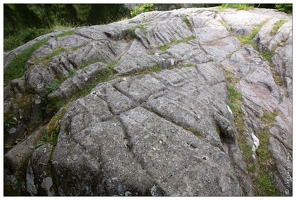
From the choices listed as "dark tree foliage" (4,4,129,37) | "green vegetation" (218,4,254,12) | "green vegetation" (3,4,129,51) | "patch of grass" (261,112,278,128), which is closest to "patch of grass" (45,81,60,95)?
"patch of grass" (261,112,278,128)

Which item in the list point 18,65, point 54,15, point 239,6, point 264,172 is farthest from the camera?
point 54,15

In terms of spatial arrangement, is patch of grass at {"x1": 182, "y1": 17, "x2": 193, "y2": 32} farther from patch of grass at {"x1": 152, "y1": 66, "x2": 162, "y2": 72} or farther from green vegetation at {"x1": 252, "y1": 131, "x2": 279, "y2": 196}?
green vegetation at {"x1": 252, "y1": 131, "x2": 279, "y2": 196}

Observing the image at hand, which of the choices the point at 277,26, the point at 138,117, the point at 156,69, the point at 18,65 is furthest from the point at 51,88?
the point at 277,26

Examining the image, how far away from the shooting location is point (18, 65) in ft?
26.1

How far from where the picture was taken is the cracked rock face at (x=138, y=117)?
4441 mm

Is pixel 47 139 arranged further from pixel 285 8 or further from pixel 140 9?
pixel 140 9

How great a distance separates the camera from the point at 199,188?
167 inches

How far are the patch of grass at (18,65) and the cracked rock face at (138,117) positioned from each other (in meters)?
0.27

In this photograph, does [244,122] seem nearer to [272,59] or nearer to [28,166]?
[272,59]

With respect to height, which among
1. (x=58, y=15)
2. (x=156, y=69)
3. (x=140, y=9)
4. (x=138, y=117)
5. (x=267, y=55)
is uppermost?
(x=138, y=117)

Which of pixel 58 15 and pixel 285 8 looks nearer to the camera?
pixel 285 8

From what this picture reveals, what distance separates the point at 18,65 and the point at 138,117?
18.0 ft

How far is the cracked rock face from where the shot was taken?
444 cm

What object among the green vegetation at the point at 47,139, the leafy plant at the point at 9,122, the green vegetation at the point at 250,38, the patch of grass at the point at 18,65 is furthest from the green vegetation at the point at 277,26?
the leafy plant at the point at 9,122
